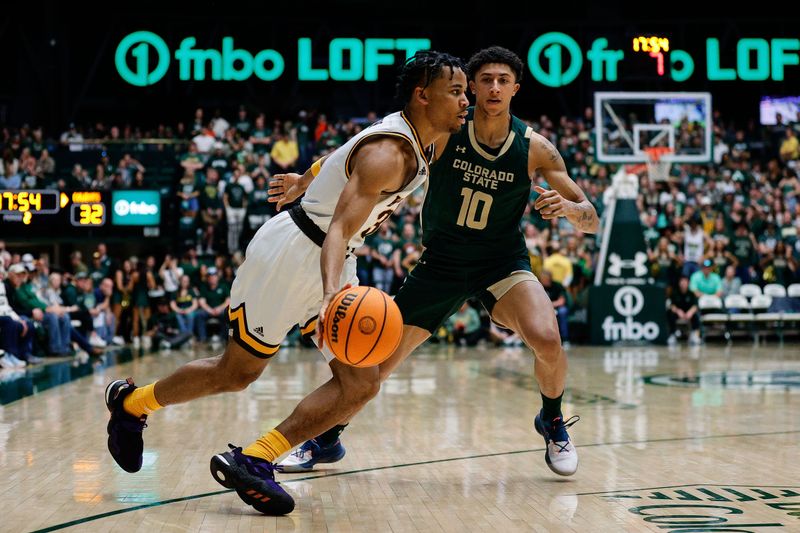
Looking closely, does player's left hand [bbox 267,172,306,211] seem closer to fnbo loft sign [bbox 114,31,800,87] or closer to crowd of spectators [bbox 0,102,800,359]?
crowd of spectators [bbox 0,102,800,359]

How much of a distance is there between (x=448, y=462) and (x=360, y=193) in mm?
1965

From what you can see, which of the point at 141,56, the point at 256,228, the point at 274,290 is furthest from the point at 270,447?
the point at 141,56

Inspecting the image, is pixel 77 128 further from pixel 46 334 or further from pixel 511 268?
pixel 511 268

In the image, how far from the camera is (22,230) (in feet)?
53.7

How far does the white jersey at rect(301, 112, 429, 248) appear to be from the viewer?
Answer: 440 cm

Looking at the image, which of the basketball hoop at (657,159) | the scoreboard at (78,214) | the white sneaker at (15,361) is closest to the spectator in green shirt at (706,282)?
the basketball hoop at (657,159)

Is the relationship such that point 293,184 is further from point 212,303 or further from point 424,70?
point 212,303

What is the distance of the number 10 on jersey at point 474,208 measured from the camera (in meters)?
5.41

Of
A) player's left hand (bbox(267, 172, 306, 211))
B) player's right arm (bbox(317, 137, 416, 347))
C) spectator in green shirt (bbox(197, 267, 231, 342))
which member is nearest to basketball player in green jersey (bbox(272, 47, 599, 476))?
player's left hand (bbox(267, 172, 306, 211))

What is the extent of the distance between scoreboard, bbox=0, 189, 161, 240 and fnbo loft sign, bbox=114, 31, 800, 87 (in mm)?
8290

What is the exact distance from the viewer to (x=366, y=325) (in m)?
3.94

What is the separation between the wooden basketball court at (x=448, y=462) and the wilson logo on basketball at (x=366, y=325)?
77 centimetres

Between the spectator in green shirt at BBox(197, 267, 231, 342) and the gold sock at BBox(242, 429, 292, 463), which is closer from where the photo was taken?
the gold sock at BBox(242, 429, 292, 463)

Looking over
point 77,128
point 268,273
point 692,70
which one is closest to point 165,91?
point 77,128
